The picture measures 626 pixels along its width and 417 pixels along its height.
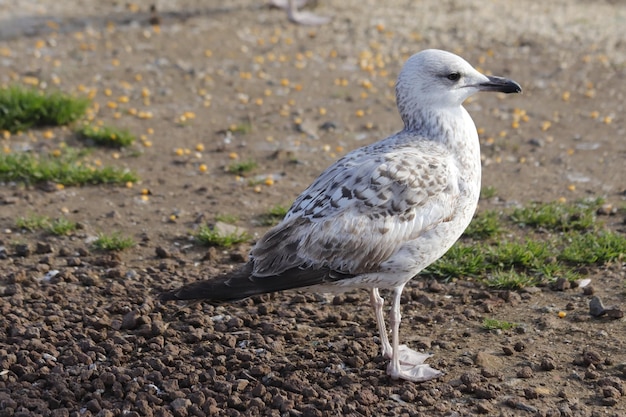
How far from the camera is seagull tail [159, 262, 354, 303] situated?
489 cm

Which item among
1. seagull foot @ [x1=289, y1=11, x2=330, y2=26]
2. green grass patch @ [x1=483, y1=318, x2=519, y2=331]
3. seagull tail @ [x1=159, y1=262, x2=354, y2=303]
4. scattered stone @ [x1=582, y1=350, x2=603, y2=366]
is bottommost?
green grass patch @ [x1=483, y1=318, x2=519, y2=331]

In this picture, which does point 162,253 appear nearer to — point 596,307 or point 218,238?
point 218,238

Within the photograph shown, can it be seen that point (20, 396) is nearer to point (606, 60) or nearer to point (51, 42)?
point (51, 42)

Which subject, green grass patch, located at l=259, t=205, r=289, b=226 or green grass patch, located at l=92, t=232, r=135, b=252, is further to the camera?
green grass patch, located at l=259, t=205, r=289, b=226

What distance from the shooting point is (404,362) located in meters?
5.12

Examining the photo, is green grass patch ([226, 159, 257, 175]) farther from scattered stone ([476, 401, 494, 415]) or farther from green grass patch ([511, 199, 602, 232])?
scattered stone ([476, 401, 494, 415])

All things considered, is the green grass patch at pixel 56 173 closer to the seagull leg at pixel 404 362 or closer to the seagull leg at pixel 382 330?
the seagull leg at pixel 382 330

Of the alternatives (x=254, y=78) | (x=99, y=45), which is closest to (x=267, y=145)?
(x=254, y=78)

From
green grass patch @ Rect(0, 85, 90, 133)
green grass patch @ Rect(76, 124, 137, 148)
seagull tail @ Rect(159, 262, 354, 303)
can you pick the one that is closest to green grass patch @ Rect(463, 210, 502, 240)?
seagull tail @ Rect(159, 262, 354, 303)

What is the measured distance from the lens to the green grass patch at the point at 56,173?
7785 mm

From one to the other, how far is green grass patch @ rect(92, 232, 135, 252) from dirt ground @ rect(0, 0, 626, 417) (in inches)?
2.9

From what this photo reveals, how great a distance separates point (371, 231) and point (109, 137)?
14.4 feet

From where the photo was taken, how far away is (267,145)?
8766mm

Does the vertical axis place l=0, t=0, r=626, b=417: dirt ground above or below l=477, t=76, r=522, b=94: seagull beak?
below
